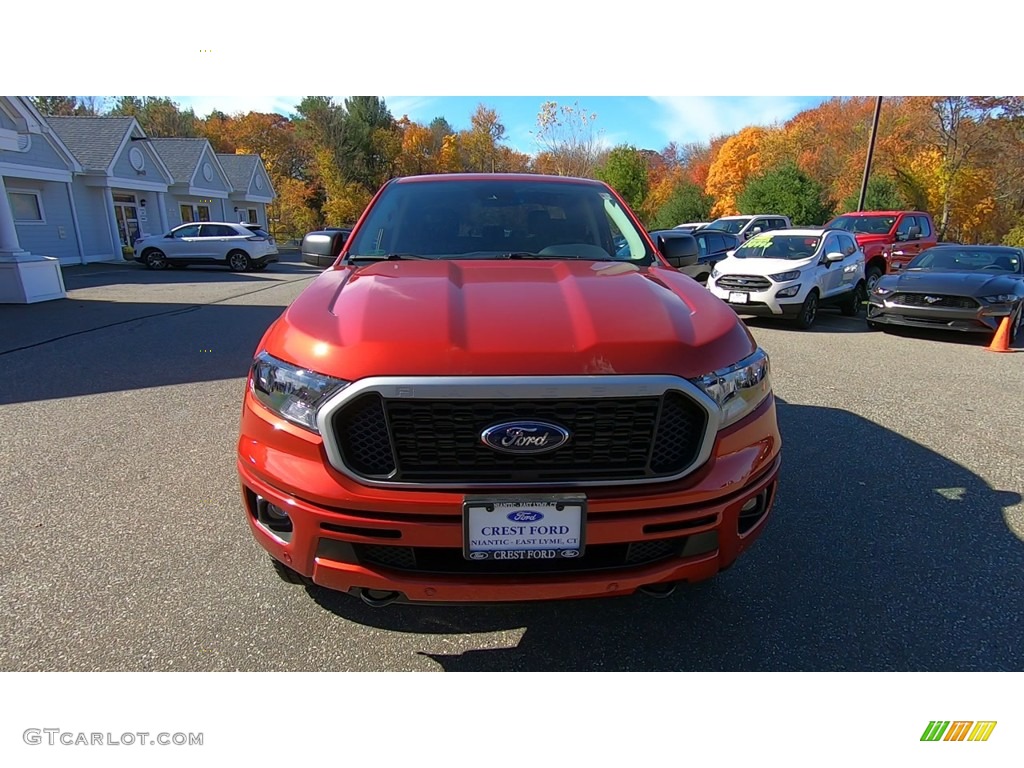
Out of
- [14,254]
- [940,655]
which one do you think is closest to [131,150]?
[14,254]

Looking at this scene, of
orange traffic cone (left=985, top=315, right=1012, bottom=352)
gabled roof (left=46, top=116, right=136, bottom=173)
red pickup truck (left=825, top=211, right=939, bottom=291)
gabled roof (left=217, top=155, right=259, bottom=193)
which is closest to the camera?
orange traffic cone (left=985, top=315, right=1012, bottom=352)

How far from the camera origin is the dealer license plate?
168cm

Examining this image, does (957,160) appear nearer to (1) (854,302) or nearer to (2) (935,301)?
(1) (854,302)

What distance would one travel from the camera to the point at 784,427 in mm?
4547

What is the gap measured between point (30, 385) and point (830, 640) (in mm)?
7180

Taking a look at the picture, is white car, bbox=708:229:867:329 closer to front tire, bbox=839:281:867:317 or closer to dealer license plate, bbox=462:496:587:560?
front tire, bbox=839:281:867:317

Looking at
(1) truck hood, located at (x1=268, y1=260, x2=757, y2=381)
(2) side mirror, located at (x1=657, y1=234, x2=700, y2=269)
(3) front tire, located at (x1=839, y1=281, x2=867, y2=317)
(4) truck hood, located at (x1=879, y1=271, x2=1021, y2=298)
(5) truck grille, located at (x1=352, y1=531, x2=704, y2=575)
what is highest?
(2) side mirror, located at (x1=657, y1=234, x2=700, y2=269)

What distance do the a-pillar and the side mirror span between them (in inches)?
527

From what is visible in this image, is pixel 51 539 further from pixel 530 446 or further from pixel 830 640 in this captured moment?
pixel 830 640

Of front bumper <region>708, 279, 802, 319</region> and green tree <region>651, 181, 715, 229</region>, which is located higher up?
green tree <region>651, 181, 715, 229</region>

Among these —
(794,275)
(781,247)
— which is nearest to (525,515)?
(794,275)

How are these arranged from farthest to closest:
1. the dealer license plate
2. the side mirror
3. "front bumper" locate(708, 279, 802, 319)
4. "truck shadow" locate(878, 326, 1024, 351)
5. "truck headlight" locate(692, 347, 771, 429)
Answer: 1. "front bumper" locate(708, 279, 802, 319)
2. "truck shadow" locate(878, 326, 1024, 351)
3. the side mirror
4. "truck headlight" locate(692, 347, 771, 429)
5. the dealer license plate

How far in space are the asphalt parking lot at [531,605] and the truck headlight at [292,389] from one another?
997mm

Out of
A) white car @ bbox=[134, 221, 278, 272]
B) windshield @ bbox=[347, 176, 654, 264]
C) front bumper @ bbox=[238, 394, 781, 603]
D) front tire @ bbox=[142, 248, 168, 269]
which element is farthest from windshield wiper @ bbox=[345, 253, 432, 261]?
front tire @ bbox=[142, 248, 168, 269]
